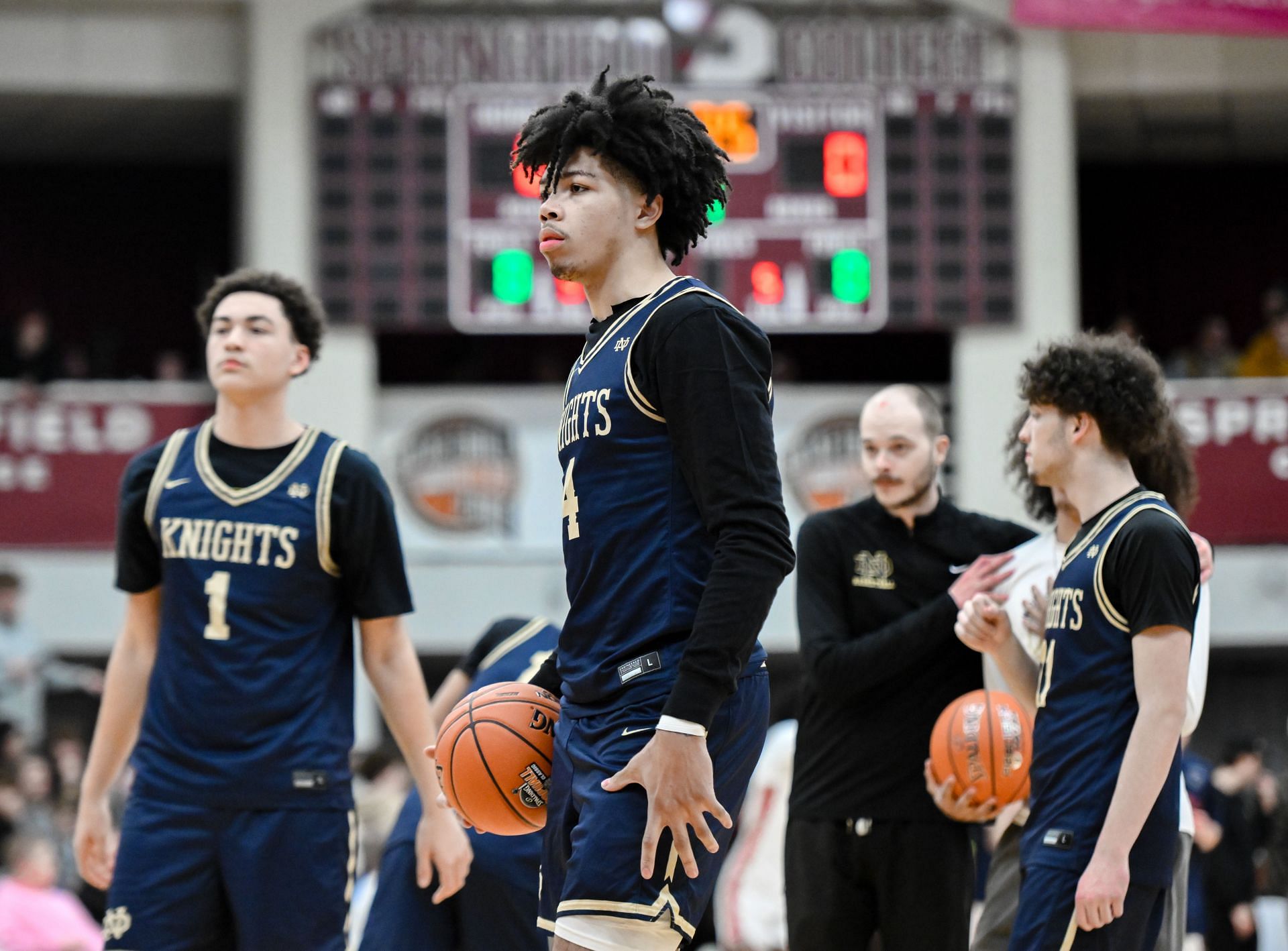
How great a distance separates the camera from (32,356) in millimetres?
15492

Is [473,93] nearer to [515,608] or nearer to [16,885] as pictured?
[515,608]

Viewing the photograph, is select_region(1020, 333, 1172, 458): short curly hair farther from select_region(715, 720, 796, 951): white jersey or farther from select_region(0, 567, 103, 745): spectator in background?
select_region(0, 567, 103, 745): spectator in background

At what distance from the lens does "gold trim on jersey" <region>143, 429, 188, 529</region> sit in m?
4.91

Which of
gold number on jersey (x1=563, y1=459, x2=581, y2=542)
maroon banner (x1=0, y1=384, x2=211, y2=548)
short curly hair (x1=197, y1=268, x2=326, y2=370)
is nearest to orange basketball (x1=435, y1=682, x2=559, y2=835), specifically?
gold number on jersey (x1=563, y1=459, x2=581, y2=542)

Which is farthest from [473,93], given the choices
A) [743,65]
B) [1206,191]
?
[1206,191]

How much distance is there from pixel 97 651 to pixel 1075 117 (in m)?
10.3

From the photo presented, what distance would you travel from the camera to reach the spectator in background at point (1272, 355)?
16422 millimetres

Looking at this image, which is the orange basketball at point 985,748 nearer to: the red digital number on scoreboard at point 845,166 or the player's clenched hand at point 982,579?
the player's clenched hand at point 982,579

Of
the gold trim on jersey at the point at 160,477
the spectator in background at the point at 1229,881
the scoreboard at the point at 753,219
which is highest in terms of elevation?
the scoreboard at the point at 753,219

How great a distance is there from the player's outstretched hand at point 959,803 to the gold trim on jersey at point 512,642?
1.22m

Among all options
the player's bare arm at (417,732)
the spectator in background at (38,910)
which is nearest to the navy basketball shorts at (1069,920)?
the player's bare arm at (417,732)

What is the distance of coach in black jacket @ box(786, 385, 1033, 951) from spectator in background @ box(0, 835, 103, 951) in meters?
4.65

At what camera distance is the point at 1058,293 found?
50.1 feet

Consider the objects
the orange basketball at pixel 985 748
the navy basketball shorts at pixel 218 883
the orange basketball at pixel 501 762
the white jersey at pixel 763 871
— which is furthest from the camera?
the white jersey at pixel 763 871
